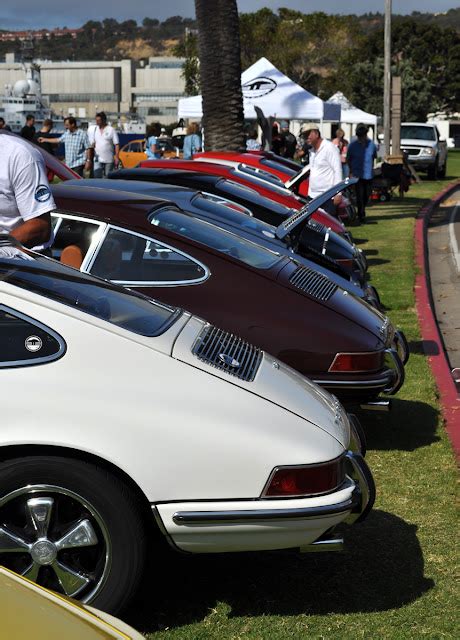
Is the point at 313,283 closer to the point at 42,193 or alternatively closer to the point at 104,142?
the point at 42,193

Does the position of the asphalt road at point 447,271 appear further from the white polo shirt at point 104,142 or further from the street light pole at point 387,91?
the street light pole at point 387,91

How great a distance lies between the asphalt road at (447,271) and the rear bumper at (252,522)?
531cm

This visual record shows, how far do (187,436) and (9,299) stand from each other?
2.79ft

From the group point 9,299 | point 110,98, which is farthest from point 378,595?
point 110,98

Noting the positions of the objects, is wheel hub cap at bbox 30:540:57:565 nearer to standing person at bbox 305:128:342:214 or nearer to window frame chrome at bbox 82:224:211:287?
window frame chrome at bbox 82:224:211:287

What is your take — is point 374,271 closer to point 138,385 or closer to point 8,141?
point 8,141

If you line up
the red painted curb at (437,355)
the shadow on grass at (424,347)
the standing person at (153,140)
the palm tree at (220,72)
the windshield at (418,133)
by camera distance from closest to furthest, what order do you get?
the red painted curb at (437,355), the shadow on grass at (424,347), the palm tree at (220,72), the standing person at (153,140), the windshield at (418,133)

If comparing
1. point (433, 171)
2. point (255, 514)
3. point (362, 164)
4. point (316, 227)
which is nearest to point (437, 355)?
point (316, 227)

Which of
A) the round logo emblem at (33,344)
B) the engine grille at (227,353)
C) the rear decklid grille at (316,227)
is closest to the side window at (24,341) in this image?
the round logo emblem at (33,344)

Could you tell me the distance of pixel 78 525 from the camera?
376 cm

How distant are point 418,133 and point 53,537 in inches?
1364

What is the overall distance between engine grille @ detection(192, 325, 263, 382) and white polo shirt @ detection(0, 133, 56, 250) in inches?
68.0

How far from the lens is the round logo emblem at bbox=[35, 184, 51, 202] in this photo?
5.84m

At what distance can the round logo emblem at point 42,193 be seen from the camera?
19.1 feet
